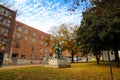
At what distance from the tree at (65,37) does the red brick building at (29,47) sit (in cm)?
575

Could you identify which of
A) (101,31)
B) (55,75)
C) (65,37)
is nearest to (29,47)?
(65,37)

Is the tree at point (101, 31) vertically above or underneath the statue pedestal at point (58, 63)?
above

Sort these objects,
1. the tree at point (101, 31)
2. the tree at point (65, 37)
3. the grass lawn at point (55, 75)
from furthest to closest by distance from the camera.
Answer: the tree at point (65, 37)
the tree at point (101, 31)
the grass lawn at point (55, 75)

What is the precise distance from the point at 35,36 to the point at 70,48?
90.0 ft

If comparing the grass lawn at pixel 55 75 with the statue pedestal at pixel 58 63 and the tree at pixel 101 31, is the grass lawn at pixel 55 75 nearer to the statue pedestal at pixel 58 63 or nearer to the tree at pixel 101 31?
the tree at pixel 101 31

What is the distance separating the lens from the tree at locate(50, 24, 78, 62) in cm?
4625

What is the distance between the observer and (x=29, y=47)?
211 ft

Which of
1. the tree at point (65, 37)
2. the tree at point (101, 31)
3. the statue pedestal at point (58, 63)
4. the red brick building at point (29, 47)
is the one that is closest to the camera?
the tree at point (101, 31)

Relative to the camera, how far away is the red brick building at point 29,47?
55984 millimetres

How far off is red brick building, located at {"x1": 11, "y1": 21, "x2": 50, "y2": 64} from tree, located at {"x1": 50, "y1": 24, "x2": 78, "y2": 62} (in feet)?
18.9

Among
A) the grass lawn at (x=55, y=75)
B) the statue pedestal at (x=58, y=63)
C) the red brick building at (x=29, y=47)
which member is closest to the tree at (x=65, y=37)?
the red brick building at (x=29, y=47)

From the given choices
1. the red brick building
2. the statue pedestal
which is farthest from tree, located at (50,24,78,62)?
the statue pedestal

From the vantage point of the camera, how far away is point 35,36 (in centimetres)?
6881

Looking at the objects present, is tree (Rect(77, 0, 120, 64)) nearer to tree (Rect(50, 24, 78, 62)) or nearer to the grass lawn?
the grass lawn
